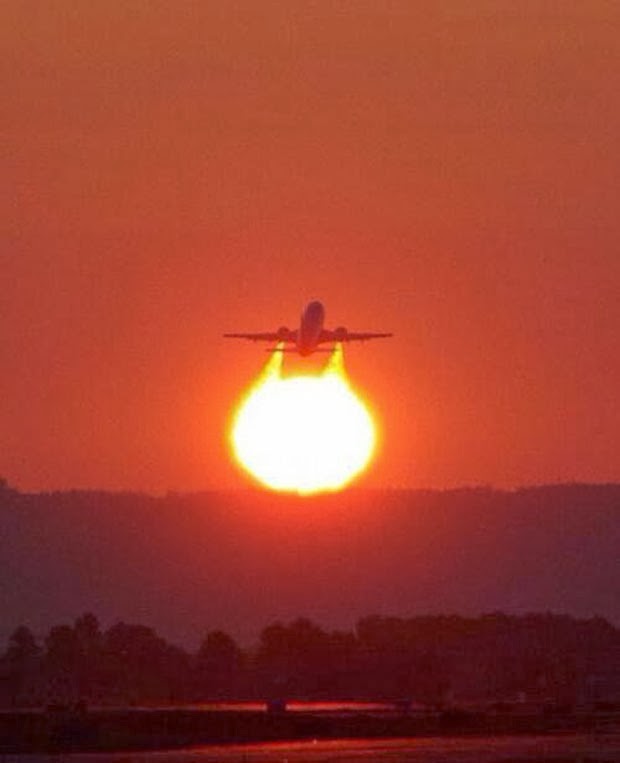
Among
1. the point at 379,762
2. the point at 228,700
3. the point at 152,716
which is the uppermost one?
the point at 228,700

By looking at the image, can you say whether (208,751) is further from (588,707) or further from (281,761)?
(588,707)

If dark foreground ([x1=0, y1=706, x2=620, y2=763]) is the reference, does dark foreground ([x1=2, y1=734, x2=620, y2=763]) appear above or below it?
below

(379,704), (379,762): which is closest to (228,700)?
(379,704)

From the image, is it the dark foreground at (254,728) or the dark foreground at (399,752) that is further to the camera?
the dark foreground at (254,728)

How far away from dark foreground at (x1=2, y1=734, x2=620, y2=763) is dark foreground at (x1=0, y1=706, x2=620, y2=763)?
0.45 meters

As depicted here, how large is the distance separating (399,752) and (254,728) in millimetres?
19853

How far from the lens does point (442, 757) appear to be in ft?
392

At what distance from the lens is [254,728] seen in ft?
466

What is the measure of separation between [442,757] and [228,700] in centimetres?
8104

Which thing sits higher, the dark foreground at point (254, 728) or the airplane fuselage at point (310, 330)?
the airplane fuselage at point (310, 330)

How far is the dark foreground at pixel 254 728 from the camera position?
438ft

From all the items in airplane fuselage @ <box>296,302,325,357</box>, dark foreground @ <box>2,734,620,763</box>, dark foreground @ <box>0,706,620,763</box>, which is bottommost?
dark foreground @ <box>2,734,620,763</box>

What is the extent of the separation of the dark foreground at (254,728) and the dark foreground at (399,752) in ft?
1.47

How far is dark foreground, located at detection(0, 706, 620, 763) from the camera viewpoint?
13338 centimetres
